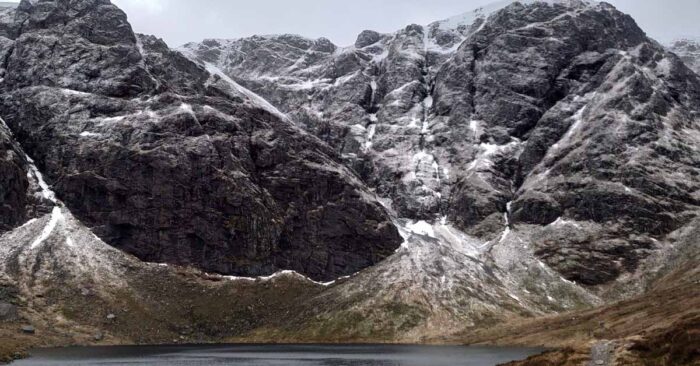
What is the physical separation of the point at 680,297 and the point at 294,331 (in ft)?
347

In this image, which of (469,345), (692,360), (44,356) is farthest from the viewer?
(469,345)

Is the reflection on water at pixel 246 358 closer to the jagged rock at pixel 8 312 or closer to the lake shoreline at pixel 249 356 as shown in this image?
the lake shoreline at pixel 249 356

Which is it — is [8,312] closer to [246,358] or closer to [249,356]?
[249,356]

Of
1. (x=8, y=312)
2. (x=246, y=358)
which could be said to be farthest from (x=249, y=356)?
(x=8, y=312)

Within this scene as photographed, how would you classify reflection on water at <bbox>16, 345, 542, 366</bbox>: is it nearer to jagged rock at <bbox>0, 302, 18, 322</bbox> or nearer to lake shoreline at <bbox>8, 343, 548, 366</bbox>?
lake shoreline at <bbox>8, 343, 548, 366</bbox>

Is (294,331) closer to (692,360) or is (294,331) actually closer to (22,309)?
(22,309)

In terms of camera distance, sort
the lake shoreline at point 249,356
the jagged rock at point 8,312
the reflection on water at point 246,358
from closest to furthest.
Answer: the reflection on water at point 246,358 → the lake shoreline at point 249,356 → the jagged rock at point 8,312

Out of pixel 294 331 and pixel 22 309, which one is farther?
pixel 294 331

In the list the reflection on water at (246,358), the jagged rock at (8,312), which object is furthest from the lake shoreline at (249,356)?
the jagged rock at (8,312)

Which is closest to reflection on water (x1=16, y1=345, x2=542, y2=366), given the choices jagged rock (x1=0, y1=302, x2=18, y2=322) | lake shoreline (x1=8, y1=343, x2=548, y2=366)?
lake shoreline (x1=8, y1=343, x2=548, y2=366)

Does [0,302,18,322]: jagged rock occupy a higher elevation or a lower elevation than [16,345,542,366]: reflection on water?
higher

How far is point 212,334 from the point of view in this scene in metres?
196

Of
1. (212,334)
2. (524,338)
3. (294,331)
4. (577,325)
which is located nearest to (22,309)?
(212,334)

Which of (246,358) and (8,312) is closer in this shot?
(246,358)
